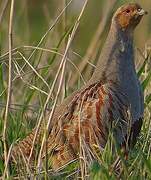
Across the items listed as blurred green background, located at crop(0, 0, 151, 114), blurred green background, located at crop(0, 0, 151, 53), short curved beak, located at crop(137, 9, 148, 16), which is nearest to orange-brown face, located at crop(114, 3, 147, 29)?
short curved beak, located at crop(137, 9, 148, 16)

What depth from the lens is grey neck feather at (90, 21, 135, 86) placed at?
508 cm

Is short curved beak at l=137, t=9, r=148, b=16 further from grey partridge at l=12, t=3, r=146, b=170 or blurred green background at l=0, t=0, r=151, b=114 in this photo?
blurred green background at l=0, t=0, r=151, b=114

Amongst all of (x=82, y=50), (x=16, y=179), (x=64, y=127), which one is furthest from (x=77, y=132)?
(x=82, y=50)

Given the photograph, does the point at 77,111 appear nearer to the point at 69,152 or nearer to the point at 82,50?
the point at 69,152

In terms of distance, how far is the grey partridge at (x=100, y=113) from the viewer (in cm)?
488

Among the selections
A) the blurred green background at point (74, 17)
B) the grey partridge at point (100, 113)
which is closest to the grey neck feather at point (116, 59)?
the grey partridge at point (100, 113)

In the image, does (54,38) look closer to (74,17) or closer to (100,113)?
A: (74,17)

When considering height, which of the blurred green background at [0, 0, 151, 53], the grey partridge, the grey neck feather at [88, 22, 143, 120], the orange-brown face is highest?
the orange-brown face

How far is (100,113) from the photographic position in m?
4.94

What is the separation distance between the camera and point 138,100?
195 inches

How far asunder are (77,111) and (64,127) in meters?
0.11

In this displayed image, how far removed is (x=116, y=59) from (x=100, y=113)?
402 millimetres

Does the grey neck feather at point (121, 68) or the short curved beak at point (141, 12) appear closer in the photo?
the grey neck feather at point (121, 68)

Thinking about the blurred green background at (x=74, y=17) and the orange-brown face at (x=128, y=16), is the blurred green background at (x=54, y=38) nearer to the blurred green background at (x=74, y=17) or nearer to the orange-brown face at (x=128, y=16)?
the blurred green background at (x=74, y=17)
